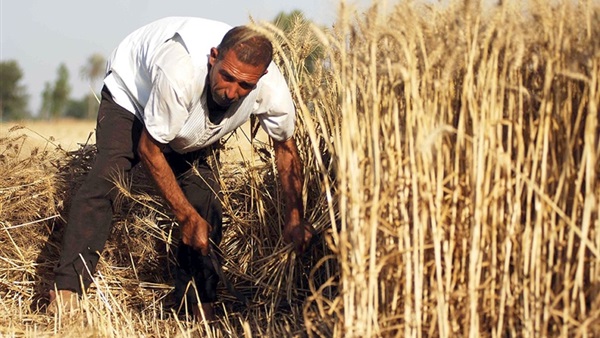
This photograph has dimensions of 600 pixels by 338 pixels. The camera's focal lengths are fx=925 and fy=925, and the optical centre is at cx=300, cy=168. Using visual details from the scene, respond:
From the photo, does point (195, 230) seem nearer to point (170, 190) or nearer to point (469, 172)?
point (170, 190)

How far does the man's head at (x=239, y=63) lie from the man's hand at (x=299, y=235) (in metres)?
0.62

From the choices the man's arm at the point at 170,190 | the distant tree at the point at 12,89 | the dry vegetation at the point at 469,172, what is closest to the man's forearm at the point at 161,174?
the man's arm at the point at 170,190

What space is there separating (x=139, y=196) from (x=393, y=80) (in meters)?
1.92

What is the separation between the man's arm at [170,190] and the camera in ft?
12.3

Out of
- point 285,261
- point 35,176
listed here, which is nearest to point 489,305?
point 285,261

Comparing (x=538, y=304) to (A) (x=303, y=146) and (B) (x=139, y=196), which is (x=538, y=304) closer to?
(A) (x=303, y=146)

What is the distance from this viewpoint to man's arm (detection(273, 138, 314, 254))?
3.86 metres

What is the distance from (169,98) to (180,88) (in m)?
0.06

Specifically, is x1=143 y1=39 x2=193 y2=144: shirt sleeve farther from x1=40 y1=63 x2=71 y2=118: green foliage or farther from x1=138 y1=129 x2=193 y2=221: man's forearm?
x1=40 y1=63 x2=71 y2=118: green foliage

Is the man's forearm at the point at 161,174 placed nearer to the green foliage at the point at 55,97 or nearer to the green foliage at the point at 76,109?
the green foliage at the point at 55,97

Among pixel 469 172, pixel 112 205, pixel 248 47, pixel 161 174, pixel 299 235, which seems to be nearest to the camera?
pixel 469 172

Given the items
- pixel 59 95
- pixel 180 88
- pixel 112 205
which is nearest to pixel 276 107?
pixel 180 88

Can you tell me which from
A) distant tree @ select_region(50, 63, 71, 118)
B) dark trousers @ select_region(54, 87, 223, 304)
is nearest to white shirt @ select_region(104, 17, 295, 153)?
dark trousers @ select_region(54, 87, 223, 304)

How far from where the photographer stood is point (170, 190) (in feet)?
12.3
